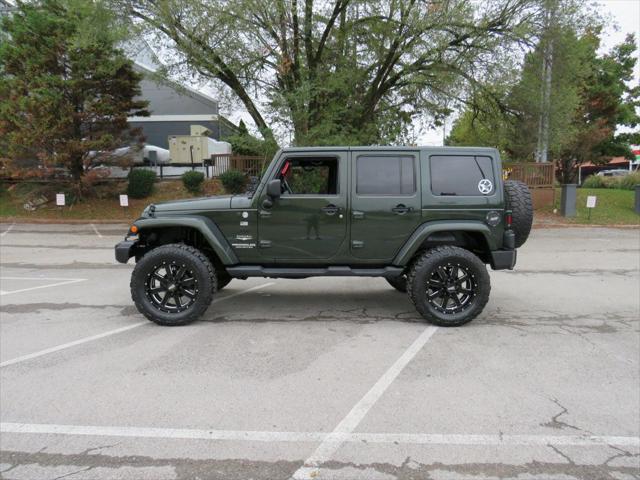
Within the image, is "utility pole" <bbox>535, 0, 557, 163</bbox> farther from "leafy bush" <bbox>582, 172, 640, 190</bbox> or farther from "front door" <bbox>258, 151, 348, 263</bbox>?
"front door" <bbox>258, 151, 348, 263</bbox>

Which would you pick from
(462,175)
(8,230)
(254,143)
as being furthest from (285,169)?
(8,230)

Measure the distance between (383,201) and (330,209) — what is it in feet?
2.01

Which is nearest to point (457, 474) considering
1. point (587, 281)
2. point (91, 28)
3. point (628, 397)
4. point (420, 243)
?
point (628, 397)

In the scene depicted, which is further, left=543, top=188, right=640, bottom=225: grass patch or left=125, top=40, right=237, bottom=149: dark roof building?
left=125, top=40, right=237, bottom=149: dark roof building

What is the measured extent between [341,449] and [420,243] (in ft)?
9.32

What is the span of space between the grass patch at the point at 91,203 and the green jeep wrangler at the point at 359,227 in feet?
43.5

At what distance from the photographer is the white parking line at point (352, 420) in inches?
105

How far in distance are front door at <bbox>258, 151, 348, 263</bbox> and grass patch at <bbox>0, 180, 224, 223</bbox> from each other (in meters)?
13.6

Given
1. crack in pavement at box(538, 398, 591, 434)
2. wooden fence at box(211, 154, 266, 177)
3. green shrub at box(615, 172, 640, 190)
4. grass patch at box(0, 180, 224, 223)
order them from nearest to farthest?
1. crack in pavement at box(538, 398, 591, 434)
2. grass patch at box(0, 180, 224, 223)
3. wooden fence at box(211, 154, 266, 177)
4. green shrub at box(615, 172, 640, 190)

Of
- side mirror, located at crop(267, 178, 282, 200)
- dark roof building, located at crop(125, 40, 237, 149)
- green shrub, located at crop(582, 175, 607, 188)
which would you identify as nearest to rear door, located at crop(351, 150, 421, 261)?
side mirror, located at crop(267, 178, 282, 200)

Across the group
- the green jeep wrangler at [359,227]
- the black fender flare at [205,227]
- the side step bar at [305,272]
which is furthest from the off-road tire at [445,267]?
the black fender flare at [205,227]

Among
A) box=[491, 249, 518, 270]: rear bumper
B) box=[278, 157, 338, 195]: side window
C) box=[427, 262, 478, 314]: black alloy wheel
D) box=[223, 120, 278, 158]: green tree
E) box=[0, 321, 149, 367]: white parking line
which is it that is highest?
box=[223, 120, 278, 158]: green tree

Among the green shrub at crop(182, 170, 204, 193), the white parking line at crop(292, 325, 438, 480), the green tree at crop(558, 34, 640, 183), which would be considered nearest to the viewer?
the white parking line at crop(292, 325, 438, 480)

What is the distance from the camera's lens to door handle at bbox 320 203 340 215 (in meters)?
5.18
